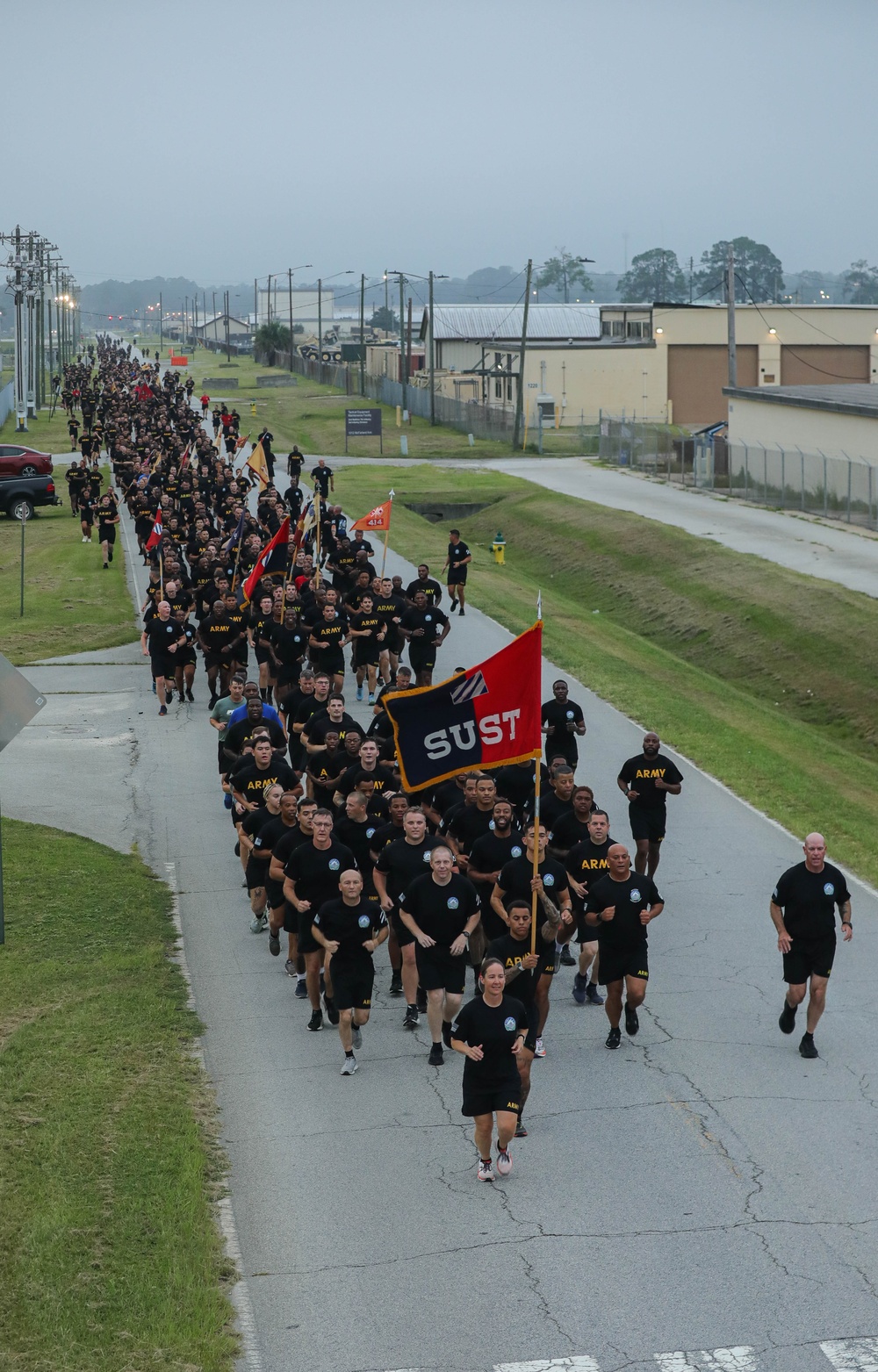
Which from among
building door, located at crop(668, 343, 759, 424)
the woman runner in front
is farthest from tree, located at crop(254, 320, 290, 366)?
the woman runner in front

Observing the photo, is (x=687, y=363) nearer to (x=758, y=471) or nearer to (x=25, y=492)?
(x=758, y=471)

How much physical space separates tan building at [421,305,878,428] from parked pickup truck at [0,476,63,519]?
37.0 metres

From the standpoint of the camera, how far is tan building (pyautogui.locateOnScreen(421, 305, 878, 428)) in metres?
83.8

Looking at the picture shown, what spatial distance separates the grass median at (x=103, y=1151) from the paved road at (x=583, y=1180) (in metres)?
0.25

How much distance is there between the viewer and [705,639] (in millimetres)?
33656

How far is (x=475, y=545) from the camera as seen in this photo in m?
45.0

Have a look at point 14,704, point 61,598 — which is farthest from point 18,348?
point 14,704

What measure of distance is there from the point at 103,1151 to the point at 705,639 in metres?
25.4

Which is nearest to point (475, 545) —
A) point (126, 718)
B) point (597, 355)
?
point (126, 718)

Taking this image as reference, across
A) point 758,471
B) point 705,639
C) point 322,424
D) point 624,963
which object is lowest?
point 624,963

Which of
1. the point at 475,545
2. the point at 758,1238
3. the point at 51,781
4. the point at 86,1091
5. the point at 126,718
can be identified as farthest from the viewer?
the point at 475,545

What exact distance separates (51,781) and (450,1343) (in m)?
→ 12.7

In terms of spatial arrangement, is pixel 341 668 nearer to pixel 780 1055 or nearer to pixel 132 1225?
pixel 780 1055

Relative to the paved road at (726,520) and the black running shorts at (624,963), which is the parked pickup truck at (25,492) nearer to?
the paved road at (726,520)
